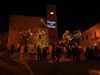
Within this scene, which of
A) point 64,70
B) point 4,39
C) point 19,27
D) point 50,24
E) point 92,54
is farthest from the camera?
point 4,39

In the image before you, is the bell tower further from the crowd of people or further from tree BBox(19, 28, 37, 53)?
the crowd of people

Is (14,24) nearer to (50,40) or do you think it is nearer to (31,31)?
(31,31)

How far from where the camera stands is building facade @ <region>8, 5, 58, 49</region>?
2524cm

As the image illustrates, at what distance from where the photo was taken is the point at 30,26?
27406 mm

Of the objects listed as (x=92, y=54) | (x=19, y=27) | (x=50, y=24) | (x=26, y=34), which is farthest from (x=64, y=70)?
(x=19, y=27)

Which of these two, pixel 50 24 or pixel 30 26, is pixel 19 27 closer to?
pixel 30 26

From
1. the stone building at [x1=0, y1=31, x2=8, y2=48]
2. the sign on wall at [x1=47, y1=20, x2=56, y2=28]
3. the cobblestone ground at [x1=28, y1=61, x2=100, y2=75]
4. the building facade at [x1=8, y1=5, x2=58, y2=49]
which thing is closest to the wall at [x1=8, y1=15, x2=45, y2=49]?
the building facade at [x1=8, y1=5, x2=58, y2=49]

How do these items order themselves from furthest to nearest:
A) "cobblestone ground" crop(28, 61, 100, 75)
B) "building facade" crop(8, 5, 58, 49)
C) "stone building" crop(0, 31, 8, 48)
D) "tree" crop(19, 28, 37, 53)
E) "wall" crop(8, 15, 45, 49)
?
"stone building" crop(0, 31, 8, 48) → "wall" crop(8, 15, 45, 49) → "tree" crop(19, 28, 37, 53) → "building facade" crop(8, 5, 58, 49) → "cobblestone ground" crop(28, 61, 100, 75)

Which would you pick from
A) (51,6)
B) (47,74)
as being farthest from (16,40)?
(47,74)

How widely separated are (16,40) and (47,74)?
70.3 ft

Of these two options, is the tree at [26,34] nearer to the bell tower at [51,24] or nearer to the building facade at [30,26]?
the building facade at [30,26]

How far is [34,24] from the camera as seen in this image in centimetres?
2769

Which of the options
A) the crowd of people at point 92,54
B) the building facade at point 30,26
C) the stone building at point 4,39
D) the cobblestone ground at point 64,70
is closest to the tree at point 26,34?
the building facade at point 30,26

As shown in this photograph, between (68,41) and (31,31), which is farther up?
(31,31)
